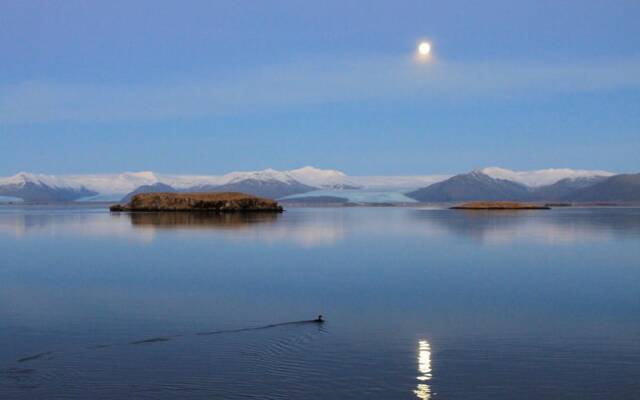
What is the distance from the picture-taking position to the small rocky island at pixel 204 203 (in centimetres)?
14588

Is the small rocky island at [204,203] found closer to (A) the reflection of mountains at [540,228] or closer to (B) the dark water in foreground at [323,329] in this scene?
(A) the reflection of mountains at [540,228]

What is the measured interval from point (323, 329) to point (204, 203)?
131 meters

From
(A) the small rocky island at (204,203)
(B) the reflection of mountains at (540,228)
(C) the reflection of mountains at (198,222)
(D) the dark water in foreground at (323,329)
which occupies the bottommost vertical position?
(D) the dark water in foreground at (323,329)

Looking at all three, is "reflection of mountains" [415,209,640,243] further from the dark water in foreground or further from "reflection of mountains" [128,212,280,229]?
"reflection of mountains" [128,212,280,229]

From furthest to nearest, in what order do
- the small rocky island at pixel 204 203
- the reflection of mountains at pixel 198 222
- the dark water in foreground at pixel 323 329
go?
the small rocky island at pixel 204 203
the reflection of mountains at pixel 198 222
the dark water in foreground at pixel 323 329

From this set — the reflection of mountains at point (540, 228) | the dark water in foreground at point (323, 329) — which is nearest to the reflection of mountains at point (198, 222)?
the reflection of mountains at point (540, 228)

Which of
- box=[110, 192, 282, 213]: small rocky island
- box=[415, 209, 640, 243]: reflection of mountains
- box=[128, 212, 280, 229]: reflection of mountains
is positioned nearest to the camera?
box=[415, 209, 640, 243]: reflection of mountains

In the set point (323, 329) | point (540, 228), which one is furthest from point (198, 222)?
point (323, 329)

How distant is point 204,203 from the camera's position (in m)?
146

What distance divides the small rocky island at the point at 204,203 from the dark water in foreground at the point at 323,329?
111m

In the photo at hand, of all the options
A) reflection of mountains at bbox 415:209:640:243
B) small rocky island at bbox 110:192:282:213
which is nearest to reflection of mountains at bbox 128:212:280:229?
reflection of mountains at bbox 415:209:640:243

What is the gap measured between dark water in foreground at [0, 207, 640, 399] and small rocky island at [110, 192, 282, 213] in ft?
365

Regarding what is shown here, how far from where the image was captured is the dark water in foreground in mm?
11984

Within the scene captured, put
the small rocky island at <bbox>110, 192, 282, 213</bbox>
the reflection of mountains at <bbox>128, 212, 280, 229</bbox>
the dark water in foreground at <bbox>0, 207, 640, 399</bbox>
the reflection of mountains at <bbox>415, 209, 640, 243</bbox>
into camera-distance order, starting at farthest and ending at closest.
→ the small rocky island at <bbox>110, 192, 282, 213</bbox>, the reflection of mountains at <bbox>128, 212, 280, 229</bbox>, the reflection of mountains at <bbox>415, 209, 640, 243</bbox>, the dark water in foreground at <bbox>0, 207, 640, 399</bbox>
